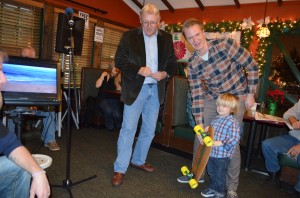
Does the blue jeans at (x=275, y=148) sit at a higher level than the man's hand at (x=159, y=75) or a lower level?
lower

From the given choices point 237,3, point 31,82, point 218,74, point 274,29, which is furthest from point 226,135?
point 237,3

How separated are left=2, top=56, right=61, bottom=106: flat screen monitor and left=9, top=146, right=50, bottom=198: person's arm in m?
0.66

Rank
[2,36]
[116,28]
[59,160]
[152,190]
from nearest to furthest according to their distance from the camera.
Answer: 1. [152,190]
2. [59,160]
3. [2,36]
4. [116,28]

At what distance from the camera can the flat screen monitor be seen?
1884 mm

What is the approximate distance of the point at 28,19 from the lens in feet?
17.3

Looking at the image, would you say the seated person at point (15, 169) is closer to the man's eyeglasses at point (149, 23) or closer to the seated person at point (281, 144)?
the man's eyeglasses at point (149, 23)

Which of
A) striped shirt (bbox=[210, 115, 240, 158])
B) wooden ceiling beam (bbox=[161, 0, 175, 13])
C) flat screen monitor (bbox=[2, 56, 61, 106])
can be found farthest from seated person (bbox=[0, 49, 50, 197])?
wooden ceiling beam (bbox=[161, 0, 175, 13])

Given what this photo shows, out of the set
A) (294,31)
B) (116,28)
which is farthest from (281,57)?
(116,28)

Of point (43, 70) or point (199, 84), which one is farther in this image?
point (199, 84)

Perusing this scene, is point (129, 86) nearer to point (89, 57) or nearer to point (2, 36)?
point (2, 36)

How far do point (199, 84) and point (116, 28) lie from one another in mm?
5229

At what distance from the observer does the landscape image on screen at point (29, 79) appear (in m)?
1.91

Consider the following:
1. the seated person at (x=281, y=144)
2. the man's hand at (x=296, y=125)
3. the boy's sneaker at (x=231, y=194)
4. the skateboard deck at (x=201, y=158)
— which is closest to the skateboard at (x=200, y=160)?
the skateboard deck at (x=201, y=158)

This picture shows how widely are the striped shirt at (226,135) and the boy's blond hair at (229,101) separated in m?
0.10
